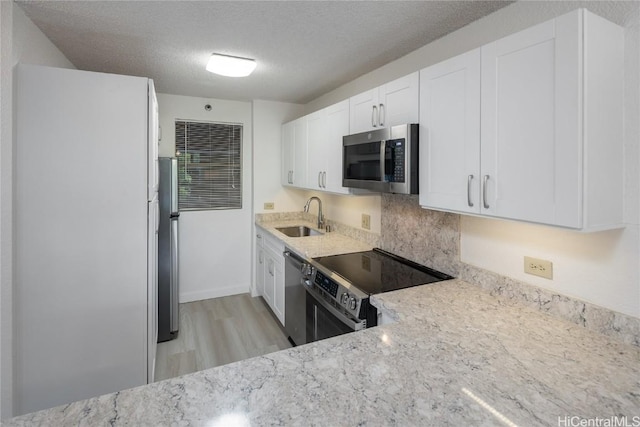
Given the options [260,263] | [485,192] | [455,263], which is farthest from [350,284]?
[260,263]

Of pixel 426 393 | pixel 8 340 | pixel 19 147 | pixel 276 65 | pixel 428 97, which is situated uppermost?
pixel 276 65

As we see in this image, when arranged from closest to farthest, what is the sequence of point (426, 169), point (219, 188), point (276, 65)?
1. point (426, 169)
2. point (276, 65)
3. point (219, 188)

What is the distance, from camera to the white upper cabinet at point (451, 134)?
59.3 inches

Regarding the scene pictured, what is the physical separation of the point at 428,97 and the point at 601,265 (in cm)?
107

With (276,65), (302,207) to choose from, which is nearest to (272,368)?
(276,65)

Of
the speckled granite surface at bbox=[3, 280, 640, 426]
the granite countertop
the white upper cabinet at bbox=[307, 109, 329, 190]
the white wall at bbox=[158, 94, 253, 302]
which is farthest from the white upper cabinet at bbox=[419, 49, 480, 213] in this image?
the white wall at bbox=[158, 94, 253, 302]

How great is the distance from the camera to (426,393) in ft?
3.23

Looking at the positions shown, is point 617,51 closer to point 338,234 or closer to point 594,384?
point 594,384

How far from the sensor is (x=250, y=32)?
2.10 m

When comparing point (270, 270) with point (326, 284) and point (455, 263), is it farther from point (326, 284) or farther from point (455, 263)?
point (455, 263)

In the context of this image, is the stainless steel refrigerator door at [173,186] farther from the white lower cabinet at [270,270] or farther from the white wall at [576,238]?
the white wall at [576,238]

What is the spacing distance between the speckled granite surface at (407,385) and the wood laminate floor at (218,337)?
1854 mm

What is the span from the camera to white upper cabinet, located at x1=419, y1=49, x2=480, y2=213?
151 cm

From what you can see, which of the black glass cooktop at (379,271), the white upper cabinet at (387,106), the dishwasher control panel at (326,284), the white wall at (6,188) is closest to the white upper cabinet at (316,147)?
the white upper cabinet at (387,106)
